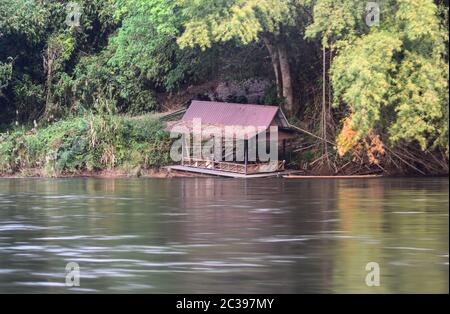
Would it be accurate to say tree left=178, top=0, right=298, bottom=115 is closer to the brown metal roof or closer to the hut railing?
the brown metal roof

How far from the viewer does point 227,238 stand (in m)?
23.7

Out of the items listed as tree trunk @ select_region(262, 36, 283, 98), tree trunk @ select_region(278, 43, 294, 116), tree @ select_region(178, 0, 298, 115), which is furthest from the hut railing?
tree @ select_region(178, 0, 298, 115)

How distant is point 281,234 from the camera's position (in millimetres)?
24422

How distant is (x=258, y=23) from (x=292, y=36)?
5.36 meters

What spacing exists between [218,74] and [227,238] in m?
27.4

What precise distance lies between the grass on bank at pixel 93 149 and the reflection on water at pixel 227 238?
8.92 m

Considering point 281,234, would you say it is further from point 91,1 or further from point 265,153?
point 91,1

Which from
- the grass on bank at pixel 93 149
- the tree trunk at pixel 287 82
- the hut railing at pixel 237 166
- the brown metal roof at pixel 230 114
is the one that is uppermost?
→ the tree trunk at pixel 287 82

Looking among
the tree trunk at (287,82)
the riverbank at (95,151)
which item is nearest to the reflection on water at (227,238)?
the riverbank at (95,151)

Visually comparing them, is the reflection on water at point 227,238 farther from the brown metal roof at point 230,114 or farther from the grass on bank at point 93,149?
the grass on bank at point 93,149

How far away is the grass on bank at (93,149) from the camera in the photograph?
157ft

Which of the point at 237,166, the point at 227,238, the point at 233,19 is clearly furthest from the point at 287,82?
the point at 227,238
